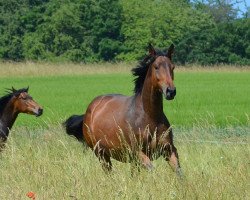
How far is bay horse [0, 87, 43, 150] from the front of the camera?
506 inches

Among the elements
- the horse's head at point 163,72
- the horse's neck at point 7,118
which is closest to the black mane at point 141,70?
the horse's head at point 163,72

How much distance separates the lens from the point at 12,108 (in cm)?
1340

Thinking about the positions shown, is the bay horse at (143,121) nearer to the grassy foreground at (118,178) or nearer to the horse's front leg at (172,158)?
the horse's front leg at (172,158)

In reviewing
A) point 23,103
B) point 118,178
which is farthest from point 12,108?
point 118,178

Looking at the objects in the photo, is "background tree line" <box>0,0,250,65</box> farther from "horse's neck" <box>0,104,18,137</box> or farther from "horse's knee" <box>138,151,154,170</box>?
"horse's knee" <box>138,151,154,170</box>

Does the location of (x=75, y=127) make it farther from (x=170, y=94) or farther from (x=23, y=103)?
(x=170, y=94)

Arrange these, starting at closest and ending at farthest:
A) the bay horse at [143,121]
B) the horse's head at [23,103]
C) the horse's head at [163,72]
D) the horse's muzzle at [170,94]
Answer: the horse's muzzle at [170,94] → the horse's head at [163,72] → the bay horse at [143,121] → the horse's head at [23,103]

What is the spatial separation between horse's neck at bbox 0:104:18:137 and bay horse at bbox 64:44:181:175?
336 cm

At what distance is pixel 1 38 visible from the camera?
65.3 metres

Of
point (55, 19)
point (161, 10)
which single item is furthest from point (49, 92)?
point (161, 10)

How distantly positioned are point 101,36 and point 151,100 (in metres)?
56.2

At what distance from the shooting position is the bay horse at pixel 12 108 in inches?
506

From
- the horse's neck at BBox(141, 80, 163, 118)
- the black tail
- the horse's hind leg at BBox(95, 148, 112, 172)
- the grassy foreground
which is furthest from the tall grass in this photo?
the horse's neck at BBox(141, 80, 163, 118)

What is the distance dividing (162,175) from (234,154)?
2.25 meters
